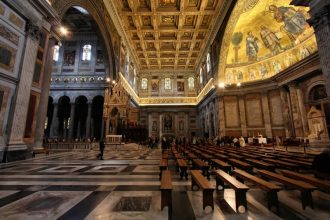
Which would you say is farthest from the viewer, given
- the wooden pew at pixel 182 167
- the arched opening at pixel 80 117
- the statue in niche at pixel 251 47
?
the arched opening at pixel 80 117

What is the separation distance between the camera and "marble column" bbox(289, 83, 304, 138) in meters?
14.1

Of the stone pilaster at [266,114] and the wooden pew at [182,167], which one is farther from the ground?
the stone pilaster at [266,114]

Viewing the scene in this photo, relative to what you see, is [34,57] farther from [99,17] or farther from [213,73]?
[213,73]

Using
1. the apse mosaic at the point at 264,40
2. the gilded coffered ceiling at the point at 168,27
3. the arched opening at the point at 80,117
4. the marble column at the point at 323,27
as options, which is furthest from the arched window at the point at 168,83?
the marble column at the point at 323,27

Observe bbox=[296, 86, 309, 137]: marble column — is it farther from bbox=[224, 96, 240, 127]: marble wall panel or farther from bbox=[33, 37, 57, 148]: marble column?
bbox=[33, 37, 57, 148]: marble column

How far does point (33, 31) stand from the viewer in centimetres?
715

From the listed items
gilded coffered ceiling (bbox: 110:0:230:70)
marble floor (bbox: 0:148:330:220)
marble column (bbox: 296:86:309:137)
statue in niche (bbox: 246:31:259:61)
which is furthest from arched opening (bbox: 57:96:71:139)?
marble column (bbox: 296:86:309:137)

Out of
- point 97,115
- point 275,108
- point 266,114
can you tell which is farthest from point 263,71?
point 97,115

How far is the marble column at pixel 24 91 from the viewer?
248 inches

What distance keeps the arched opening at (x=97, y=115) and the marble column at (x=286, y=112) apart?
1983 centimetres

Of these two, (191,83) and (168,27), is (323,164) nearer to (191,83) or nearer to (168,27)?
(168,27)

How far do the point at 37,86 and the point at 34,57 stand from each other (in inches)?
49.2

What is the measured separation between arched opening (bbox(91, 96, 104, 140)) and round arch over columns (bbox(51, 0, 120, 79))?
22.2 ft

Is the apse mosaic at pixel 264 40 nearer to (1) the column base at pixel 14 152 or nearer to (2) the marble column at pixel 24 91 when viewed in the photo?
(2) the marble column at pixel 24 91
